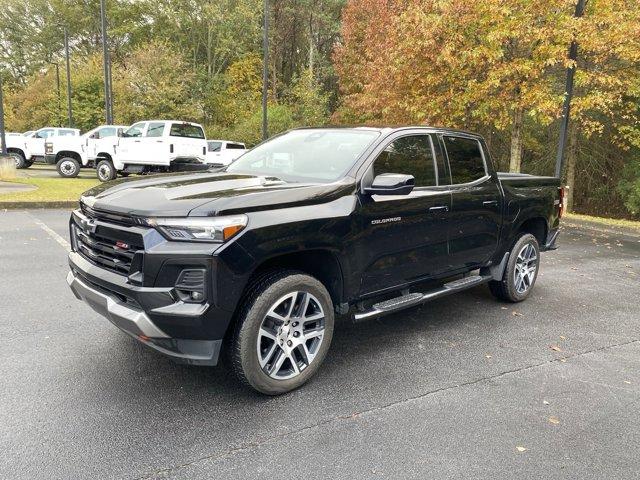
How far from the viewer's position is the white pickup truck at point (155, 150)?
16.6 m

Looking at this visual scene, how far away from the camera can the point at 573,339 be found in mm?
4594

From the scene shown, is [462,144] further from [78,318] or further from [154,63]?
[154,63]

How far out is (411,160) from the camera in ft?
14.1

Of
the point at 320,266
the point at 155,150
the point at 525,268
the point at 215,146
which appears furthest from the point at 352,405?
the point at 215,146

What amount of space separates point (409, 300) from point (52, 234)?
22.0 ft

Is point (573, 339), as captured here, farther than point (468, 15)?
No

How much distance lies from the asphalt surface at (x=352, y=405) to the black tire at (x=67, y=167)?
1482 centimetres

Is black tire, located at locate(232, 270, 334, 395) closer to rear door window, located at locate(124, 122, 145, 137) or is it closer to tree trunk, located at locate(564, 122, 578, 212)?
rear door window, located at locate(124, 122, 145, 137)

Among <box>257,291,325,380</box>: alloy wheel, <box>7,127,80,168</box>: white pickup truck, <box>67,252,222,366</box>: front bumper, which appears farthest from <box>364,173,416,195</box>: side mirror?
<box>7,127,80,168</box>: white pickup truck

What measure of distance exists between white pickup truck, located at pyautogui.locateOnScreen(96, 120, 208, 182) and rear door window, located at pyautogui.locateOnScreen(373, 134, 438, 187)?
41.7 ft

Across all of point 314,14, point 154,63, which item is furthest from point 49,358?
point 314,14

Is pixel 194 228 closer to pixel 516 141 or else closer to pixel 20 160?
pixel 516 141

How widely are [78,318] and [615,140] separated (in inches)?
703

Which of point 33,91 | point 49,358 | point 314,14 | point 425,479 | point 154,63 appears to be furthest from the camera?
point 33,91
